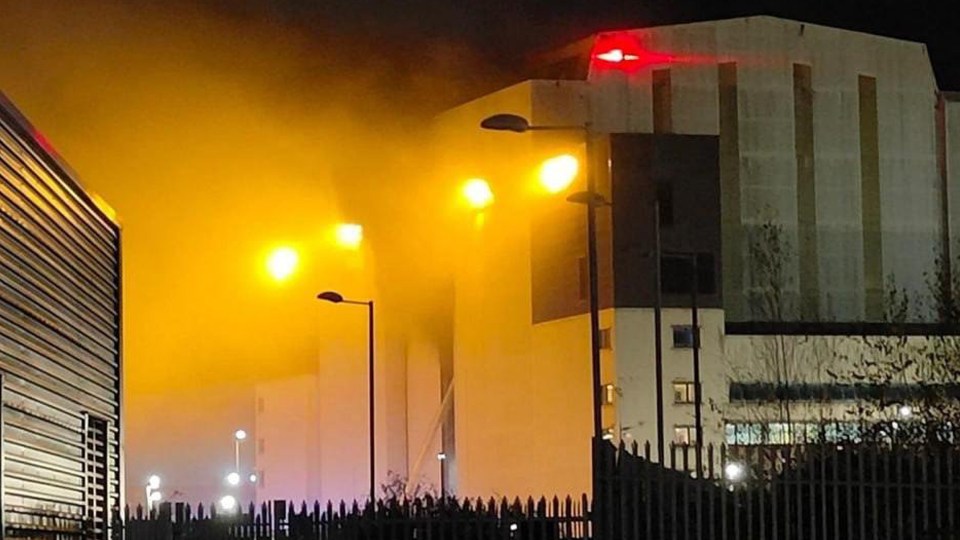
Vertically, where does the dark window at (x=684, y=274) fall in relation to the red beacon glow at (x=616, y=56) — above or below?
below

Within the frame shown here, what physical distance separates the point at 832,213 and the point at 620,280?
Answer: 9413mm

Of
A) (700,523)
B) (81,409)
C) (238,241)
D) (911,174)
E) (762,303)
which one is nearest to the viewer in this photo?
(700,523)

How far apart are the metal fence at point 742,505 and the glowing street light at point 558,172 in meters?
29.7

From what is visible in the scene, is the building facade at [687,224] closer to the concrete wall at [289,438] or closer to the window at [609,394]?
the window at [609,394]

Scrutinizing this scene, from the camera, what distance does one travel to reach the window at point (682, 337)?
41750 millimetres

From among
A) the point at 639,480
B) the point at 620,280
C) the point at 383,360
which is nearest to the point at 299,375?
the point at 383,360

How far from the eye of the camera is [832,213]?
4719cm

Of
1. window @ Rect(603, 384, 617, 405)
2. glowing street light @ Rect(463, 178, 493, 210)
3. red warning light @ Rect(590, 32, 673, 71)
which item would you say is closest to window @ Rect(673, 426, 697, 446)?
window @ Rect(603, 384, 617, 405)

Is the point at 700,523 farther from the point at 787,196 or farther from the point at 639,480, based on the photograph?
Result: the point at 787,196

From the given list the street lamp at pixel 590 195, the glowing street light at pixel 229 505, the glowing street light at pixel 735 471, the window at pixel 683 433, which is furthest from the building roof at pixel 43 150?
the window at pixel 683 433

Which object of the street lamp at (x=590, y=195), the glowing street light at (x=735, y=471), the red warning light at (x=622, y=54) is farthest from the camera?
the red warning light at (x=622, y=54)

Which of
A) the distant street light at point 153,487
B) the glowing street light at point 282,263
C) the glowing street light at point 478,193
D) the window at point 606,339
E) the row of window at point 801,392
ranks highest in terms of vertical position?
the glowing street light at point 478,193

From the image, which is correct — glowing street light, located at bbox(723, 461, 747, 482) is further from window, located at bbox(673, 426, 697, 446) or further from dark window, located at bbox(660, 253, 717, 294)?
dark window, located at bbox(660, 253, 717, 294)

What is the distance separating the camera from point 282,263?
44.7 m
